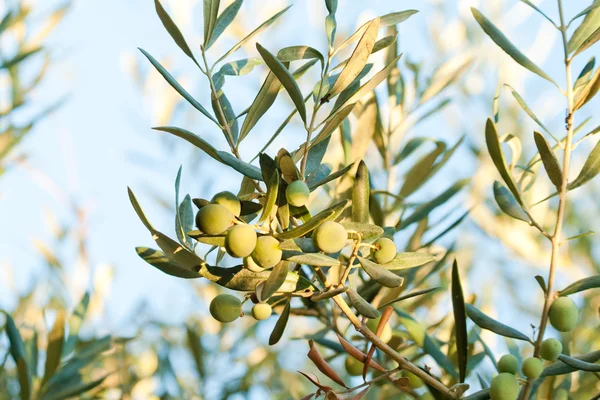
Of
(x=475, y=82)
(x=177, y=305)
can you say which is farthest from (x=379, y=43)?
(x=475, y=82)

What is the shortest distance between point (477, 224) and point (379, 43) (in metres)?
1.15

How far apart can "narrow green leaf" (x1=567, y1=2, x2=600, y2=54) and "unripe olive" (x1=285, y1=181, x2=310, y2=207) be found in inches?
11.2

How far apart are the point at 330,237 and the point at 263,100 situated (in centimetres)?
16

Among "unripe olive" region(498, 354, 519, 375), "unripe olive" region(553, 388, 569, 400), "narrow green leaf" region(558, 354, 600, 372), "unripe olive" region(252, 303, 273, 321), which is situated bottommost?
"unripe olive" region(553, 388, 569, 400)

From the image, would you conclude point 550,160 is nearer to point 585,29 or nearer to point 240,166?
point 585,29

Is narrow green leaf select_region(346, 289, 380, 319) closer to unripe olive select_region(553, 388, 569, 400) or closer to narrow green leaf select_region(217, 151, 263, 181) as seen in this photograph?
narrow green leaf select_region(217, 151, 263, 181)

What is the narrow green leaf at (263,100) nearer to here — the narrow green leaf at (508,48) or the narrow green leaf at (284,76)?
the narrow green leaf at (284,76)

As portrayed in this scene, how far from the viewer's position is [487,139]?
533 millimetres

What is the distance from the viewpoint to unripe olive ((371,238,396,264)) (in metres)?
0.53

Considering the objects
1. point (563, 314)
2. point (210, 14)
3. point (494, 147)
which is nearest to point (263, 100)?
point (210, 14)

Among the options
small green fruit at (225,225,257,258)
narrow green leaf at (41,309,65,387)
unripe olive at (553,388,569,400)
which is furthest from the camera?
narrow green leaf at (41,309,65,387)

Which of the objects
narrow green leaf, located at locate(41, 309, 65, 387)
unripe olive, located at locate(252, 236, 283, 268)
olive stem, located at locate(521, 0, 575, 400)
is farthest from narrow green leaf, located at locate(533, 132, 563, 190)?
narrow green leaf, located at locate(41, 309, 65, 387)

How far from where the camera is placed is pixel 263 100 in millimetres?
584

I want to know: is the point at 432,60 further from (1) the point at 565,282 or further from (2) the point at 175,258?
(2) the point at 175,258
